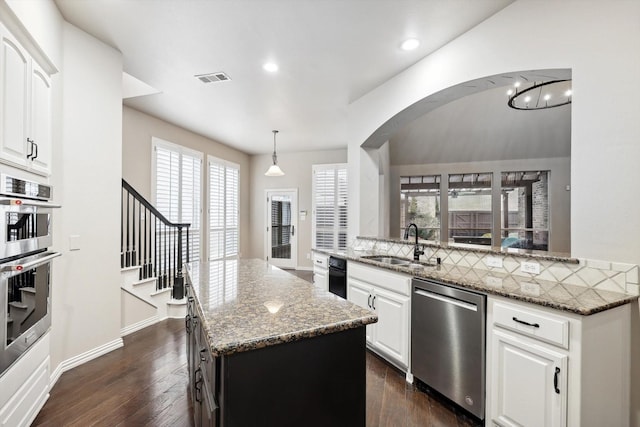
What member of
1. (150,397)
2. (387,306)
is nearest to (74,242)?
(150,397)

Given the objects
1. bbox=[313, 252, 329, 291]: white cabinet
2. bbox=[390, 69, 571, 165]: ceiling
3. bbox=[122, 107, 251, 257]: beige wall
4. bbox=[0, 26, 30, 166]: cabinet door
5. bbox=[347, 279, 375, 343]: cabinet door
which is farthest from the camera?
bbox=[390, 69, 571, 165]: ceiling

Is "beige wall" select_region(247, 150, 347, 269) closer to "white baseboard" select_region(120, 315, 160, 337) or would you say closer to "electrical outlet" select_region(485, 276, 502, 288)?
"white baseboard" select_region(120, 315, 160, 337)

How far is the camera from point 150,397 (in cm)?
226

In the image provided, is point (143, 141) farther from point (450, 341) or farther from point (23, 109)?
point (450, 341)

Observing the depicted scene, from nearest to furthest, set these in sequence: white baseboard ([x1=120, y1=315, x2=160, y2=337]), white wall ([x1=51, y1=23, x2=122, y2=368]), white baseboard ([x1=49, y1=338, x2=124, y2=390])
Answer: white baseboard ([x1=49, y1=338, x2=124, y2=390]) < white wall ([x1=51, y1=23, x2=122, y2=368]) < white baseboard ([x1=120, y1=315, x2=160, y2=337])

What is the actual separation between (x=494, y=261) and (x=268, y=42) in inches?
110

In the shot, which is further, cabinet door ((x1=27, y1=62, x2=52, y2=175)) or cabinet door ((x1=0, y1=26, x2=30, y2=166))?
cabinet door ((x1=27, y1=62, x2=52, y2=175))

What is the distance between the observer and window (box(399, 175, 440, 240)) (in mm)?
7355

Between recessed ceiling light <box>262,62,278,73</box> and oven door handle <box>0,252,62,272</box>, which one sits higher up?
recessed ceiling light <box>262,62,278,73</box>

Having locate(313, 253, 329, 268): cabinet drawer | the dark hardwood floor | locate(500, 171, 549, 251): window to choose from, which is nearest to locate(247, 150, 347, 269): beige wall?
locate(313, 253, 329, 268): cabinet drawer

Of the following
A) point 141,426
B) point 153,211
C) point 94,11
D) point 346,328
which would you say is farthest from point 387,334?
point 94,11

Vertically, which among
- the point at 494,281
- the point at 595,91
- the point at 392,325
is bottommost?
the point at 392,325

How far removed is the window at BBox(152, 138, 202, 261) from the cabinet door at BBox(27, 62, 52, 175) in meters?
2.83

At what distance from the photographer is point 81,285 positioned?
2680 mm
